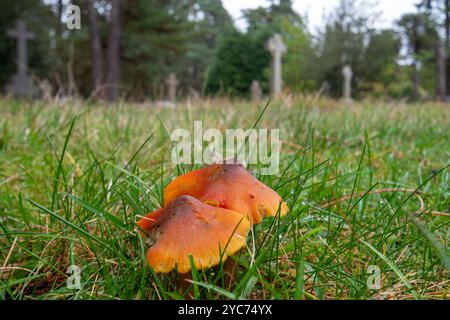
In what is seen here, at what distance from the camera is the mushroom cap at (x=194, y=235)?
80 centimetres

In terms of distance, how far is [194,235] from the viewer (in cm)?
83

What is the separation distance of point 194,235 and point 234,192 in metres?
0.18

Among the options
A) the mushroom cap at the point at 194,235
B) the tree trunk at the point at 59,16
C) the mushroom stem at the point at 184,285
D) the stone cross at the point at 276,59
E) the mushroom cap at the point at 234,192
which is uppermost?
the tree trunk at the point at 59,16

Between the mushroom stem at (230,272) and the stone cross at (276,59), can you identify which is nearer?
the mushroom stem at (230,272)

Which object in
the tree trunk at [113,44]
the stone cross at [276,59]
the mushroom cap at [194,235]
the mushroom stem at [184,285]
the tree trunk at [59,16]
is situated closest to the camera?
the mushroom cap at [194,235]

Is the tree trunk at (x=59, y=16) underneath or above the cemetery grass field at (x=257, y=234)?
above

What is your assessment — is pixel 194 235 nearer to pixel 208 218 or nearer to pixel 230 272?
pixel 208 218

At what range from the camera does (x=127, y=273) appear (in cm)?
99

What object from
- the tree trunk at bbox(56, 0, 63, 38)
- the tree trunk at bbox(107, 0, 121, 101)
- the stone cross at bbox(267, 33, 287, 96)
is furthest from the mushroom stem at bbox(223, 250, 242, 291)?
the tree trunk at bbox(56, 0, 63, 38)

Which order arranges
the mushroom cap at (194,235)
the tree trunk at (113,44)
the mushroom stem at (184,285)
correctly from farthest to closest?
the tree trunk at (113,44) < the mushroom stem at (184,285) < the mushroom cap at (194,235)

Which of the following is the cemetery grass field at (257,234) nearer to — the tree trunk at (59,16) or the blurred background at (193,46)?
the blurred background at (193,46)

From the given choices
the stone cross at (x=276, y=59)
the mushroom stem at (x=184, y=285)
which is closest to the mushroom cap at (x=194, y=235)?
the mushroom stem at (x=184, y=285)

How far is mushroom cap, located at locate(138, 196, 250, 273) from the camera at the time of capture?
80 centimetres
